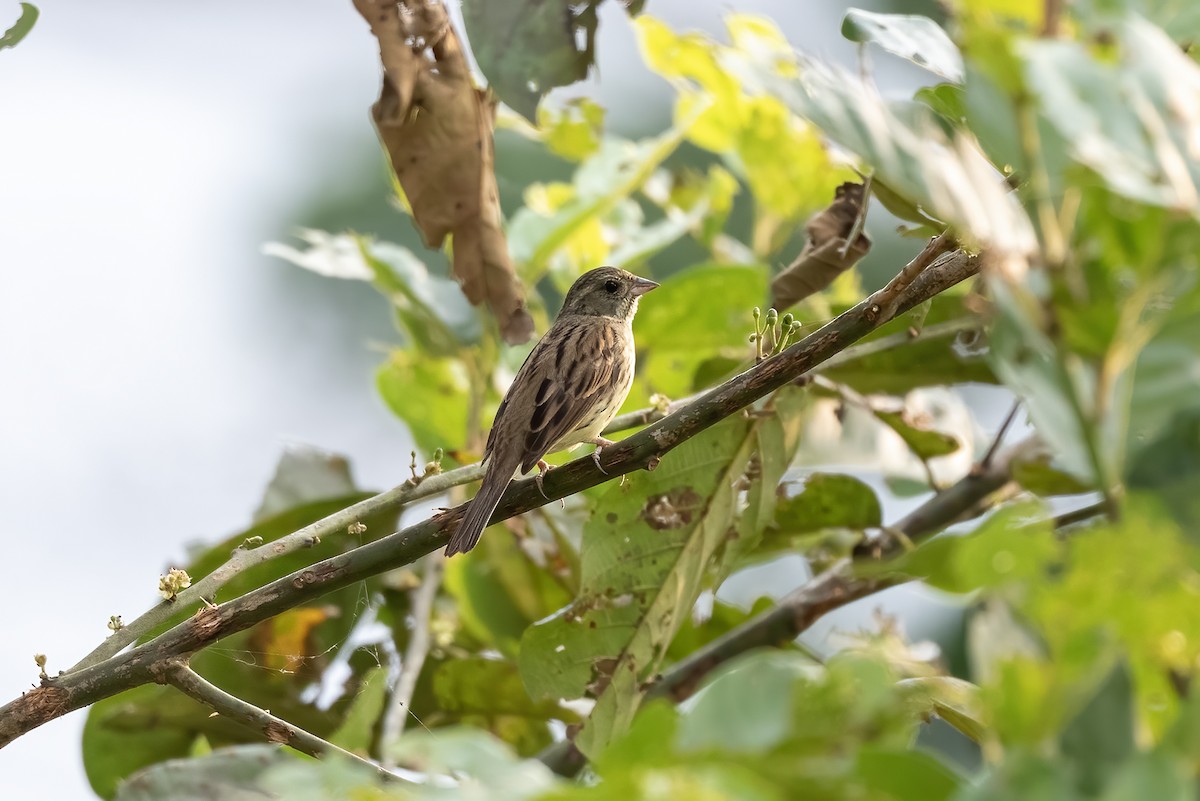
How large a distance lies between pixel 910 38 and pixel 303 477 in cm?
257

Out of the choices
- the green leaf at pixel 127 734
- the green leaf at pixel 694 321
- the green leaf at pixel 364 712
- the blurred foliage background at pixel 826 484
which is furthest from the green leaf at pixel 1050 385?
the green leaf at pixel 127 734

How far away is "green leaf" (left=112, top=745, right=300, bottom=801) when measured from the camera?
8.98ft

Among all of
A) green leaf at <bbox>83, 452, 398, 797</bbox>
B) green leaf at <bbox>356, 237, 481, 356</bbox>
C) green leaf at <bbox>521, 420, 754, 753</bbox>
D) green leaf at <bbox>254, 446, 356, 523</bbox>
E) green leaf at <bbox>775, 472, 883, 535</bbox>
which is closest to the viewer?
green leaf at <bbox>521, 420, 754, 753</bbox>

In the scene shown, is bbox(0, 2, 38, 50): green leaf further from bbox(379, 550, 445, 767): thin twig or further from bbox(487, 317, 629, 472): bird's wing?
bbox(487, 317, 629, 472): bird's wing

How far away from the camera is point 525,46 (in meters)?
2.83

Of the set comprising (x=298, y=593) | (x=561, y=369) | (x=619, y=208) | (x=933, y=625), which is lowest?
(x=933, y=625)

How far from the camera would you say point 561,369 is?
4570mm

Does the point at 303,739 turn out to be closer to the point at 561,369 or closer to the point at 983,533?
the point at 983,533

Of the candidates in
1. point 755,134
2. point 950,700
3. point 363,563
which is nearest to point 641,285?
point 755,134

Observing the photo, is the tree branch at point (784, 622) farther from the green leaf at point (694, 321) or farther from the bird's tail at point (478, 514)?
the green leaf at point (694, 321)

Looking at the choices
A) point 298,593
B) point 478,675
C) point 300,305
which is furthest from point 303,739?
point 300,305

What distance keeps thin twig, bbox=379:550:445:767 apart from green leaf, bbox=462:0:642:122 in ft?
3.58

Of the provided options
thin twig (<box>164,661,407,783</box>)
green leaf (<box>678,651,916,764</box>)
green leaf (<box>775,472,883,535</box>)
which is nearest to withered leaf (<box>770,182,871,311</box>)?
green leaf (<box>775,472,883,535</box>)

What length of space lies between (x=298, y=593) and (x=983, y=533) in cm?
153
